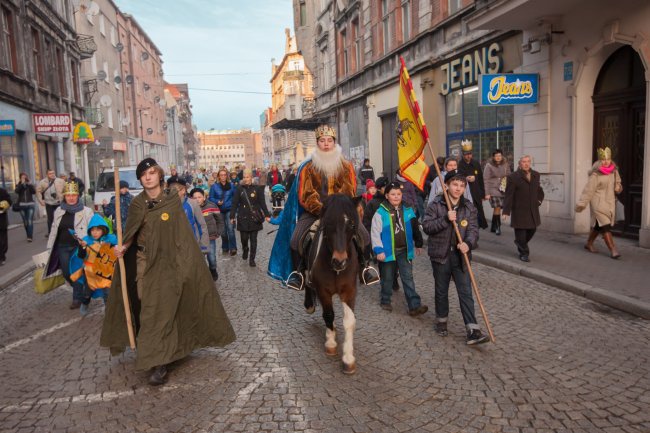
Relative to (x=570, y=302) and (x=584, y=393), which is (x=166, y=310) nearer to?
(x=584, y=393)

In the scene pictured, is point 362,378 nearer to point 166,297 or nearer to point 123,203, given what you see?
point 166,297

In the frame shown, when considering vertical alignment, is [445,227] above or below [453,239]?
above

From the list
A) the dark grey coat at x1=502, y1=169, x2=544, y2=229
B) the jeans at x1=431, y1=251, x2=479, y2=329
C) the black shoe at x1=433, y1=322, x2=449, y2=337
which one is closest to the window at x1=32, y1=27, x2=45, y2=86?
the dark grey coat at x1=502, y1=169, x2=544, y2=229

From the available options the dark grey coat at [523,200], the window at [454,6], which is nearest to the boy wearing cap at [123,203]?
the dark grey coat at [523,200]

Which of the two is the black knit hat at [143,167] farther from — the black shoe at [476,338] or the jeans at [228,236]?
the jeans at [228,236]

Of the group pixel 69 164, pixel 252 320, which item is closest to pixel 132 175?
pixel 69 164

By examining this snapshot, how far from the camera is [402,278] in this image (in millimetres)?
6418

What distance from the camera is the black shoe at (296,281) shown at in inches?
216

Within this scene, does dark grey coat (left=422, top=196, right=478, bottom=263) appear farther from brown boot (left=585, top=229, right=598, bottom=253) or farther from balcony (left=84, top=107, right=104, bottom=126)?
balcony (left=84, top=107, right=104, bottom=126)

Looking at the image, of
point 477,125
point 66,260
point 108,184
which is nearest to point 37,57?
point 108,184

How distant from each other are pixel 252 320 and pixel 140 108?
46.5 m

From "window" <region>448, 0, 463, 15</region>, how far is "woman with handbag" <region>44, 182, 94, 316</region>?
12.6 m

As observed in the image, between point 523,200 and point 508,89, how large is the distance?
3985 millimetres

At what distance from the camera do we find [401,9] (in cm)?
2011
